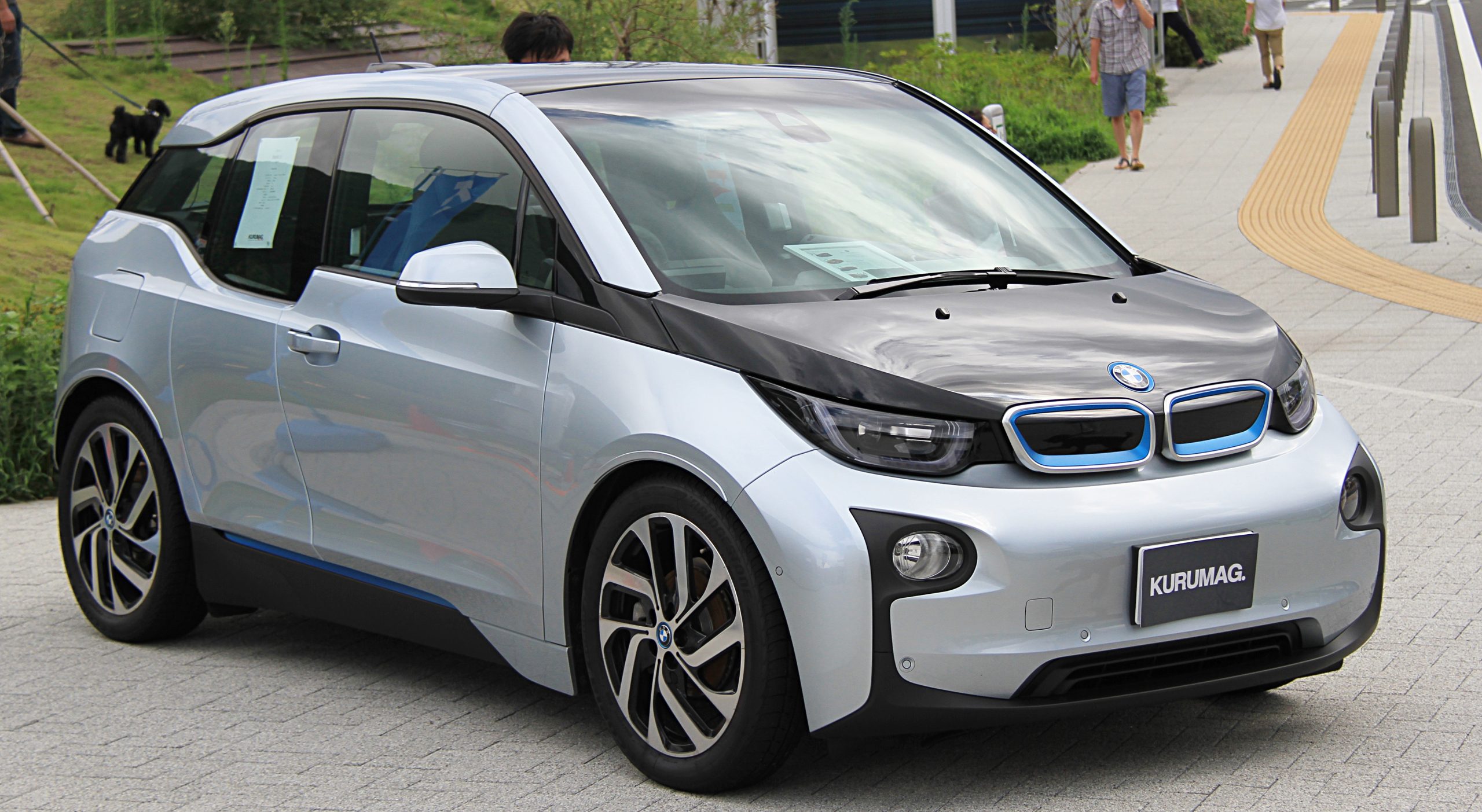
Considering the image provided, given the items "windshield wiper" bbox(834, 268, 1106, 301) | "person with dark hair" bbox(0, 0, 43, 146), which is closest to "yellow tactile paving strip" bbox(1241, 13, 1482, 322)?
"windshield wiper" bbox(834, 268, 1106, 301)

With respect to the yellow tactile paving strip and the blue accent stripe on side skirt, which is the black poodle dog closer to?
the yellow tactile paving strip

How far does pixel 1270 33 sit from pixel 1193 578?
945 inches

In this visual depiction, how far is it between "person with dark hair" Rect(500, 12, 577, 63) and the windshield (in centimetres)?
309

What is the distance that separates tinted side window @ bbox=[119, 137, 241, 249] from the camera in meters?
5.78

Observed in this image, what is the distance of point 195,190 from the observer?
5.86 metres

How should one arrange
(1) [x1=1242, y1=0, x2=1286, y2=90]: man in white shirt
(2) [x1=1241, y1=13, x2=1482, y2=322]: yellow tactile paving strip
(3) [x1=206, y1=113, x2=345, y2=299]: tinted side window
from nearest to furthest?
(3) [x1=206, y1=113, x2=345, y2=299]: tinted side window, (2) [x1=1241, y1=13, x2=1482, y2=322]: yellow tactile paving strip, (1) [x1=1242, y1=0, x2=1286, y2=90]: man in white shirt

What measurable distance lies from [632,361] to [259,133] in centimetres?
204

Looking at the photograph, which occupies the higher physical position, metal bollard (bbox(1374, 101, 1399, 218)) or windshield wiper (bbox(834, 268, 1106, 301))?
windshield wiper (bbox(834, 268, 1106, 301))

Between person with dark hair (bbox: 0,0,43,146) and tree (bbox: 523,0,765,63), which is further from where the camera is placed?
tree (bbox: 523,0,765,63)

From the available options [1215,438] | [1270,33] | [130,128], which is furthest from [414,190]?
[1270,33]

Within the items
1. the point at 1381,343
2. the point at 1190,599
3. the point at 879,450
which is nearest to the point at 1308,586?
the point at 1190,599

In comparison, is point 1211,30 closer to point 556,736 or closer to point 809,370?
point 556,736

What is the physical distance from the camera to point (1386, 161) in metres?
15.1

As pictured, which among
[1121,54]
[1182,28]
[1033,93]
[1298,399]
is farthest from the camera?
[1182,28]
